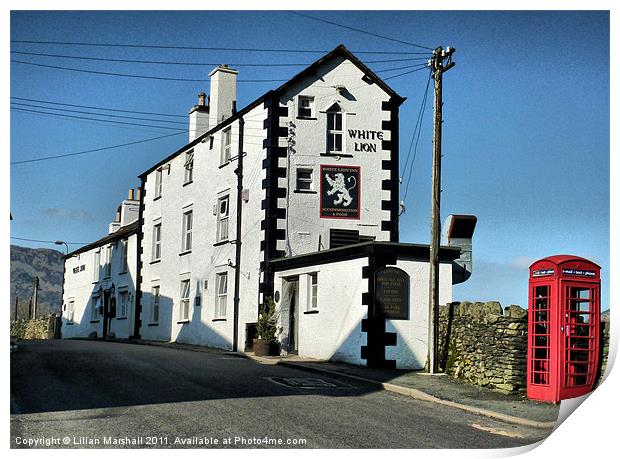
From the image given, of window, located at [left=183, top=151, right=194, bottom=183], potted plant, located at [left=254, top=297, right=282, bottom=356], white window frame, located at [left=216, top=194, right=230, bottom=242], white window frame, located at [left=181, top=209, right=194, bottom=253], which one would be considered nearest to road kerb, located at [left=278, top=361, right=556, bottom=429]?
potted plant, located at [left=254, top=297, right=282, bottom=356]

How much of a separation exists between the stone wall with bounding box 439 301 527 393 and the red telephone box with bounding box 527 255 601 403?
0.70 m

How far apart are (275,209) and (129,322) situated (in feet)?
45.5

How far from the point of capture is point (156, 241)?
33.1 metres

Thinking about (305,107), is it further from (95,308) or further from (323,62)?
(95,308)

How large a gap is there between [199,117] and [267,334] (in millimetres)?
11368

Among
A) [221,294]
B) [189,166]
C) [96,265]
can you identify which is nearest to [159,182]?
[189,166]

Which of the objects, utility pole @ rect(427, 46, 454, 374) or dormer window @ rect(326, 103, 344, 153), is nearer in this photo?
utility pole @ rect(427, 46, 454, 374)

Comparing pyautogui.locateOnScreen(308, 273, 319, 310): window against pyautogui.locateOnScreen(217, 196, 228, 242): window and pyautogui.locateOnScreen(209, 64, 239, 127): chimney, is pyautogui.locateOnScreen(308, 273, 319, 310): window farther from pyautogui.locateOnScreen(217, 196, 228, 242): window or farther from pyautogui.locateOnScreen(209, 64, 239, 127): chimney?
pyautogui.locateOnScreen(209, 64, 239, 127): chimney

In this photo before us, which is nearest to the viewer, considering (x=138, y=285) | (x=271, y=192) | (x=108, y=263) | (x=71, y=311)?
(x=271, y=192)

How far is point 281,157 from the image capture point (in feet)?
77.3

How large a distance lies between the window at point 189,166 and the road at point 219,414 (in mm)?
13747

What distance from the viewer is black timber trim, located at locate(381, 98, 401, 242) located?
23.9m

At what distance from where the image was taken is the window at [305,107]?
24.0 meters

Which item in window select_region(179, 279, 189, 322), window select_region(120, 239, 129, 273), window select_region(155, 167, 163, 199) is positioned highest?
window select_region(155, 167, 163, 199)
